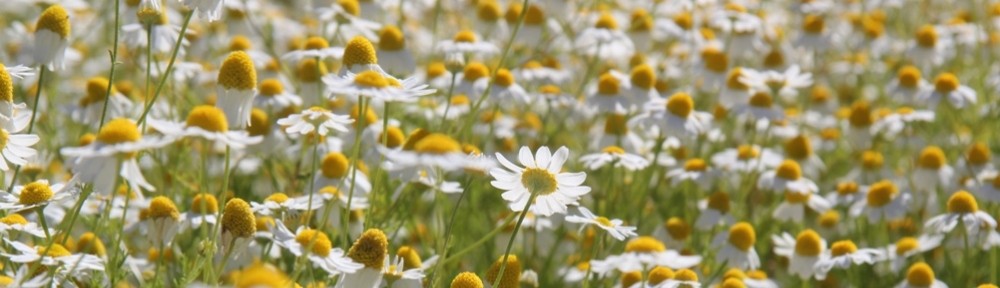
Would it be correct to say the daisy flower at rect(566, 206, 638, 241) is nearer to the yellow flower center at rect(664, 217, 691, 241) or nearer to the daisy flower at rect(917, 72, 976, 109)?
the yellow flower center at rect(664, 217, 691, 241)

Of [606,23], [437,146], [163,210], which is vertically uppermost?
[606,23]

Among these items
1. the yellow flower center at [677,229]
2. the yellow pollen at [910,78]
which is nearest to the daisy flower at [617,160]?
the yellow flower center at [677,229]

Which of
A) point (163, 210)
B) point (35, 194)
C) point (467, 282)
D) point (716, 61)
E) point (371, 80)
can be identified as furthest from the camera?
point (716, 61)

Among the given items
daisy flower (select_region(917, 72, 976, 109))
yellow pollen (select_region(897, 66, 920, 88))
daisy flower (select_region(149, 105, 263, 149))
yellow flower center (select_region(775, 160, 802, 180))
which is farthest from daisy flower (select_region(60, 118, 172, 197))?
yellow pollen (select_region(897, 66, 920, 88))

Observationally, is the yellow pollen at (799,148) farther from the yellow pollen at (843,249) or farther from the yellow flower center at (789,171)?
the yellow pollen at (843,249)

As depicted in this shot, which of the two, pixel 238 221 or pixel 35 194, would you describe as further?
pixel 35 194

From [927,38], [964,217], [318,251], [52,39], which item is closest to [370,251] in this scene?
[318,251]

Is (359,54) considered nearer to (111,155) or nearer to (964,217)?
(111,155)
